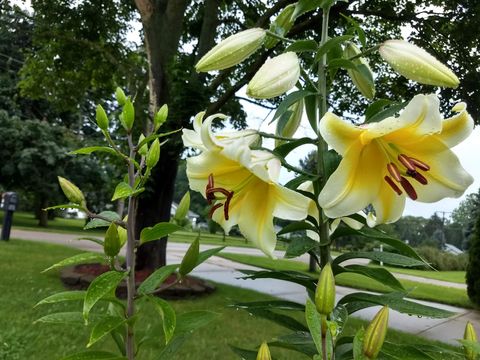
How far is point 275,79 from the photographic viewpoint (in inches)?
28.7

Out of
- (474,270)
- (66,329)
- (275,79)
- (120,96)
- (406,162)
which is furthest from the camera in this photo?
(474,270)

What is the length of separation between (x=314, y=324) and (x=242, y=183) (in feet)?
0.95

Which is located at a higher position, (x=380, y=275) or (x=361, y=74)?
(x=361, y=74)

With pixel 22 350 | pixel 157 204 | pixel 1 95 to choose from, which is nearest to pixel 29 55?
pixel 157 204

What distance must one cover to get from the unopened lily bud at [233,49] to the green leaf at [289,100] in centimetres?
11

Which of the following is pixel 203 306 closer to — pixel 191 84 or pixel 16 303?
pixel 16 303

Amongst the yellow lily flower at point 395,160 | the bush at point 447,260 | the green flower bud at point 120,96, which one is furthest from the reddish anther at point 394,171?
the bush at point 447,260

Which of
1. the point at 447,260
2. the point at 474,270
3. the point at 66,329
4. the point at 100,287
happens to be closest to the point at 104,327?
the point at 100,287

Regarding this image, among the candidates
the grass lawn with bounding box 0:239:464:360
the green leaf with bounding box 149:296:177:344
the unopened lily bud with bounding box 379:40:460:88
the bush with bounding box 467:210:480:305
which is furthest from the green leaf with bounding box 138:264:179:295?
the bush with bounding box 467:210:480:305

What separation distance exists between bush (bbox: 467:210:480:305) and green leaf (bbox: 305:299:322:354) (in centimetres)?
745

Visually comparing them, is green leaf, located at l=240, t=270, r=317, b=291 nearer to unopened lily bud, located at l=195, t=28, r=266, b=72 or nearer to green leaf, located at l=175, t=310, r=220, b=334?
green leaf, located at l=175, t=310, r=220, b=334

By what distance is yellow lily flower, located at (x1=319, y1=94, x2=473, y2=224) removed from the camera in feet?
2.03

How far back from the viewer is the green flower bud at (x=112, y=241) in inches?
28.1

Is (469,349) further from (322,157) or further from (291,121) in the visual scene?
(291,121)
